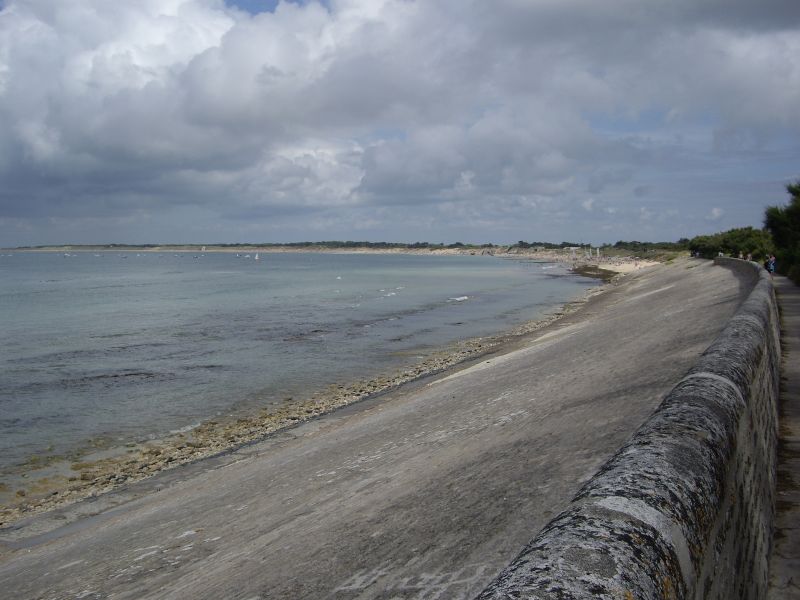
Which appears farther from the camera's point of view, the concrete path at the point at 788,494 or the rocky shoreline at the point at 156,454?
the rocky shoreline at the point at 156,454

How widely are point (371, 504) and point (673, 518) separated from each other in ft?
18.3

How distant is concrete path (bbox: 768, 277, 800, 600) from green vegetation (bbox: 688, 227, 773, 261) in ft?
143

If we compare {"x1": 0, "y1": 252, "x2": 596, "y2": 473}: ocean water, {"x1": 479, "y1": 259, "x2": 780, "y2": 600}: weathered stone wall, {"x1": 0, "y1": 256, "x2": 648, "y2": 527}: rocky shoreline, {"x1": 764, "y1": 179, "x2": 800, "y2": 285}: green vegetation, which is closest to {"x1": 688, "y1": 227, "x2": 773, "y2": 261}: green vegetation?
{"x1": 764, "y1": 179, "x2": 800, "y2": 285}: green vegetation

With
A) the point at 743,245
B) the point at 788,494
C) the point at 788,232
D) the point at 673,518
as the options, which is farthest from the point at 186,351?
the point at 743,245

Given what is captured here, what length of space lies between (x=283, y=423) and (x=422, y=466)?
27.5ft

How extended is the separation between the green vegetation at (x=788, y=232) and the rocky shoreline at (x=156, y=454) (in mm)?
22194

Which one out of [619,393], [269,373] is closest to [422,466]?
[619,393]

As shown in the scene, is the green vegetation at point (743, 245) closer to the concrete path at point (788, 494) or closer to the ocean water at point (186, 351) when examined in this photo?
the ocean water at point (186, 351)

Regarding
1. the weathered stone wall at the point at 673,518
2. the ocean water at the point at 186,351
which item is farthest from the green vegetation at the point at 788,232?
the weathered stone wall at the point at 673,518

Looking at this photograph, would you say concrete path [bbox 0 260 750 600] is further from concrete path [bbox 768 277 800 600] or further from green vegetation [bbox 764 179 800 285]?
green vegetation [bbox 764 179 800 285]

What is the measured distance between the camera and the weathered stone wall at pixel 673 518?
75.1 inches

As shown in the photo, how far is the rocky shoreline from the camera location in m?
12.1

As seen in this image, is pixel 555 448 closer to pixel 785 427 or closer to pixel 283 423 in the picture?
pixel 785 427

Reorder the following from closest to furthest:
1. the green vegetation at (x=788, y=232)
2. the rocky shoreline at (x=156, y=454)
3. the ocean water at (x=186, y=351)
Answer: the rocky shoreline at (x=156, y=454) → the ocean water at (x=186, y=351) → the green vegetation at (x=788, y=232)
